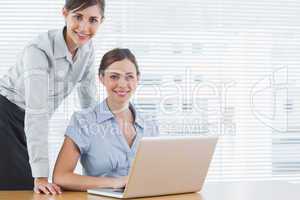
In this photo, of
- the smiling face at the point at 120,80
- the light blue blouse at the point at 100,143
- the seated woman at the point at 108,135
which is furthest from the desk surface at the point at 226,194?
the smiling face at the point at 120,80

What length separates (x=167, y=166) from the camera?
1928 mm

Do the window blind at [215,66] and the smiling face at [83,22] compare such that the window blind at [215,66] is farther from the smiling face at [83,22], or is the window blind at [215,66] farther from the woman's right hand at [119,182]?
the woman's right hand at [119,182]

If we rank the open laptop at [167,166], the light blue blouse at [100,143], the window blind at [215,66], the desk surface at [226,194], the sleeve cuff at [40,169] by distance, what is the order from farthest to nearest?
the window blind at [215,66] → the light blue blouse at [100,143] → the sleeve cuff at [40,169] → the desk surface at [226,194] → the open laptop at [167,166]

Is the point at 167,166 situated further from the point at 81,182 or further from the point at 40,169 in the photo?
the point at 40,169

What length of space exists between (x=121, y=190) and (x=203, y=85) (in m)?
1.78

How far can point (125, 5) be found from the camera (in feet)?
11.5

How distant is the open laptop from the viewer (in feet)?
6.05

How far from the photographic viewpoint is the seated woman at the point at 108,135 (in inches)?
86.7

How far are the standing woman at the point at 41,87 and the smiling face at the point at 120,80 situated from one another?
18 cm

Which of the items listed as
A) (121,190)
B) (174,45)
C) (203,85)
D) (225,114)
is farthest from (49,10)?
(121,190)

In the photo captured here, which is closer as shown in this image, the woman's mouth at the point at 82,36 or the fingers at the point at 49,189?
the fingers at the point at 49,189

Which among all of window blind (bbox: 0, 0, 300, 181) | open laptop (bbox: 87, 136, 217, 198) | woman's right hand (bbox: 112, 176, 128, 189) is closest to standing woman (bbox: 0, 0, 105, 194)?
woman's right hand (bbox: 112, 176, 128, 189)

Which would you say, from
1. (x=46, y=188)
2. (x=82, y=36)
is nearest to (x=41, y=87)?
(x=82, y=36)

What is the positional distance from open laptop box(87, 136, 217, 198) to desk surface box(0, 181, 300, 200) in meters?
0.04
